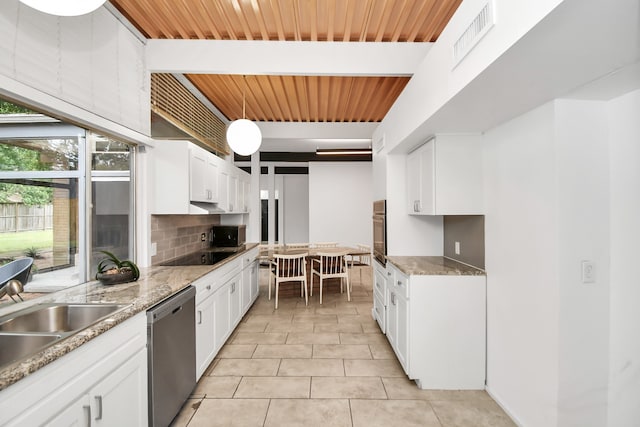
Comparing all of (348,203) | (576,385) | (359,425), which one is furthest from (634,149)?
(348,203)

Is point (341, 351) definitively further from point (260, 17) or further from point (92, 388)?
point (260, 17)

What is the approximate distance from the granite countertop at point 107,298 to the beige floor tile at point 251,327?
45.9 inches

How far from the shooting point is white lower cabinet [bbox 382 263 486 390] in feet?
7.70

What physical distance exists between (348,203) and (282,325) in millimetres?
4302

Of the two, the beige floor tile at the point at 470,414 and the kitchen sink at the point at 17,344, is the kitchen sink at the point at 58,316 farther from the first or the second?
the beige floor tile at the point at 470,414

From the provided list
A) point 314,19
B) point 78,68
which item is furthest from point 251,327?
point 314,19

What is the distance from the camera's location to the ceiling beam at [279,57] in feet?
8.63

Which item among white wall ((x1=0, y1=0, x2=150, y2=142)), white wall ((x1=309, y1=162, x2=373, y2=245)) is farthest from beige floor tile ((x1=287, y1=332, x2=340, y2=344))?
white wall ((x1=309, y1=162, x2=373, y2=245))

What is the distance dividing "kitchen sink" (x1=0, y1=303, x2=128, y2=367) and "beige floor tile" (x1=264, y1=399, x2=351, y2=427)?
127cm

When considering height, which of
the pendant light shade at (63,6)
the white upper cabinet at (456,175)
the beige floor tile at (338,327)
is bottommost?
the beige floor tile at (338,327)

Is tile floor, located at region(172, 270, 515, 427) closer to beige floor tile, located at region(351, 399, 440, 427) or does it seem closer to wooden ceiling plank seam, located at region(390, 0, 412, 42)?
beige floor tile, located at region(351, 399, 440, 427)

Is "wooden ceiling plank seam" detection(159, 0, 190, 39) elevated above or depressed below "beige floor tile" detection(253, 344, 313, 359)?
above

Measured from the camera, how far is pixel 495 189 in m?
2.29

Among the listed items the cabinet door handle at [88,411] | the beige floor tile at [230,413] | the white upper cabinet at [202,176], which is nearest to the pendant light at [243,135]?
the white upper cabinet at [202,176]
